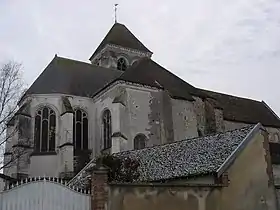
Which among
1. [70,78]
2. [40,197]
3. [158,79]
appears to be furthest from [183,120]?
[40,197]

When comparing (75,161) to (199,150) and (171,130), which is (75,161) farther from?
(199,150)

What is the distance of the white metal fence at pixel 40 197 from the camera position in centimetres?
959

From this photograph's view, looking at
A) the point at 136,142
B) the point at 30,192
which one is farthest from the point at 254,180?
the point at 136,142

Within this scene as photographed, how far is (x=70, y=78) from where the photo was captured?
29719 mm

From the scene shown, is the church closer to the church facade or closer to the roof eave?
the church facade

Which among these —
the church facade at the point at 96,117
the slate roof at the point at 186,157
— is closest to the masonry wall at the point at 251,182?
the slate roof at the point at 186,157

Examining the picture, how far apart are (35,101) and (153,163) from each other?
14738 millimetres

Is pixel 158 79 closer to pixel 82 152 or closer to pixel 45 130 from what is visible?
pixel 82 152

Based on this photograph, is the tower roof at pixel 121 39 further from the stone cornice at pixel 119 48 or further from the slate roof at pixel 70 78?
the slate roof at pixel 70 78

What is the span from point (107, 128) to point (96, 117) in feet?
5.46

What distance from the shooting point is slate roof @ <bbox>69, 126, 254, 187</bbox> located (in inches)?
532

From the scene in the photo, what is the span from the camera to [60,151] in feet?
86.5

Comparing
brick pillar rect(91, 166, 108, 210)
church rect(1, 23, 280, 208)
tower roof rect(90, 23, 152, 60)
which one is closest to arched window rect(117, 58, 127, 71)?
tower roof rect(90, 23, 152, 60)

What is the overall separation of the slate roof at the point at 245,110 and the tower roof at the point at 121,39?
802cm
